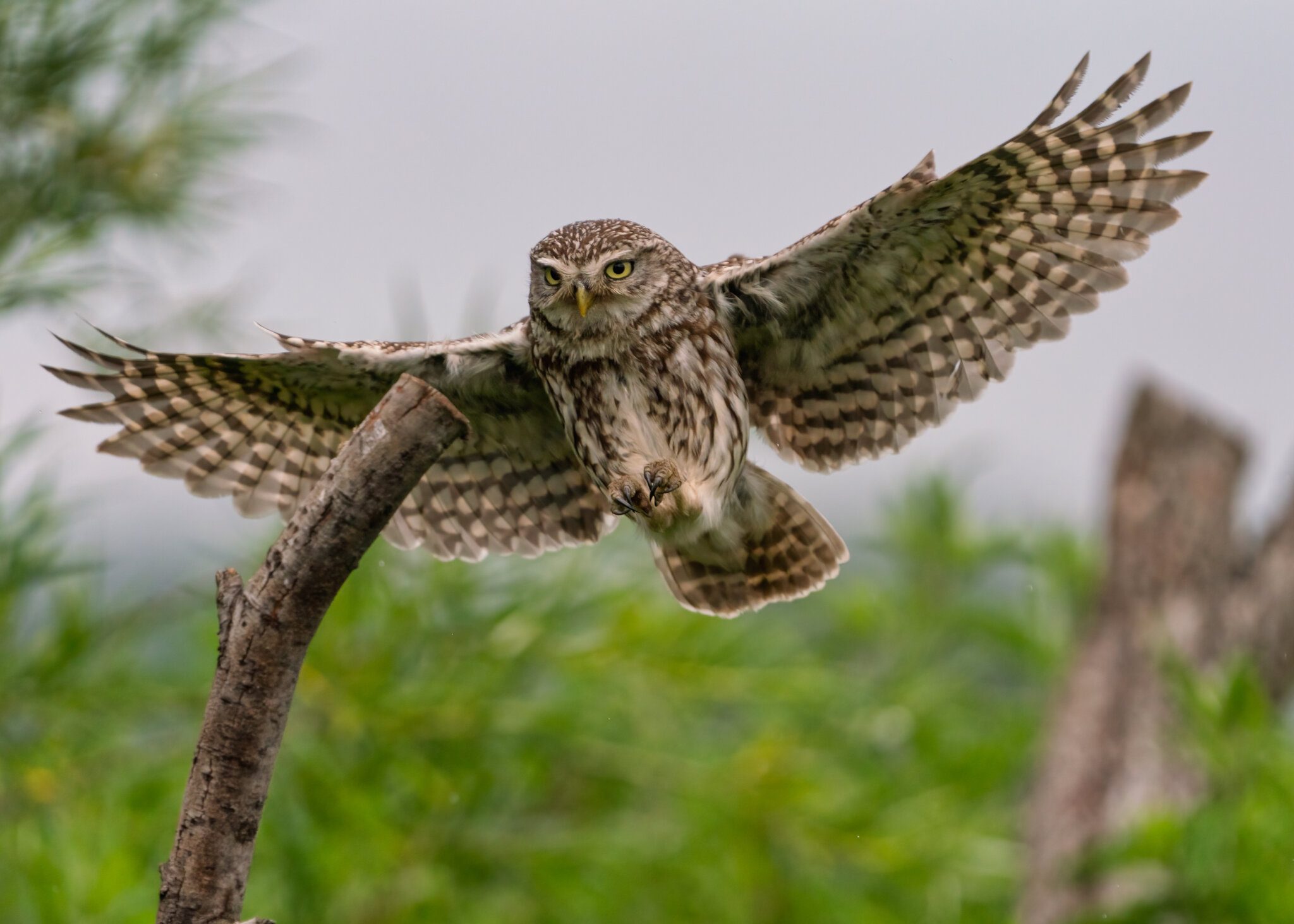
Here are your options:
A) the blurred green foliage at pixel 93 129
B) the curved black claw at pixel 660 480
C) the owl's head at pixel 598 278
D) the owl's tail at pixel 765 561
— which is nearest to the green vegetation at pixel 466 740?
the blurred green foliage at pixel 93 129

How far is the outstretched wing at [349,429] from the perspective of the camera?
316 centimetres

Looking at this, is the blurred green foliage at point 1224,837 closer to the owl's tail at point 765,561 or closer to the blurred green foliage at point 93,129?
the owl's tail at point 765,561

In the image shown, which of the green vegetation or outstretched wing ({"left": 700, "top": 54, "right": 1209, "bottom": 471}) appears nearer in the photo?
outstretched wing ({"left": 700, "top": 54, "right": 1209, "bottom": 471})

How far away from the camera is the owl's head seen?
3123mm

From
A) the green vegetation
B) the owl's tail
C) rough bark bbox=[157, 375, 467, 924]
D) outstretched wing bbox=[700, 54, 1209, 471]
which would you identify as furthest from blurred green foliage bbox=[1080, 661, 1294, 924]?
rough bark bbox=[157, 375, 467, 924]

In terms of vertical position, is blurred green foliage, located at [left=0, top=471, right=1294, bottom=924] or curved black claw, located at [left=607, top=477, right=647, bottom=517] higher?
curved black claw, located at [left=607, top=477, right=647, bottom=517]

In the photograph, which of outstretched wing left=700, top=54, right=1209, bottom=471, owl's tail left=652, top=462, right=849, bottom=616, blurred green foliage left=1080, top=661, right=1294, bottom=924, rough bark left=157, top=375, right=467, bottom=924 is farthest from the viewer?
blurred green foliage left=1080, top=661, right=1294, bottom=924

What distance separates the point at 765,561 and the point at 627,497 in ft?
2.48

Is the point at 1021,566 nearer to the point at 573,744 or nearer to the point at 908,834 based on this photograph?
the point at 908,834

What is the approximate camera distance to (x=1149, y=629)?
20.0 ft

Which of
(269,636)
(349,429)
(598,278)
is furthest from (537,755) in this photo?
(269,636)

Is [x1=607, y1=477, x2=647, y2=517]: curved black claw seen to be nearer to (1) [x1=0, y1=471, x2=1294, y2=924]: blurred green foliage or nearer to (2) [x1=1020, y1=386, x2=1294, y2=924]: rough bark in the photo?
(1) [x1=0, y1=471, x2=1294, y2=924]: blurred green foliage

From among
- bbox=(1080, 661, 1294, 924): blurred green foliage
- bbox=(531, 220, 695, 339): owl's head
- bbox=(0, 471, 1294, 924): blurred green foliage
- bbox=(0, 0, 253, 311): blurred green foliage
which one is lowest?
bbox=(1080, 661, 1294, 924): blurred green foliage

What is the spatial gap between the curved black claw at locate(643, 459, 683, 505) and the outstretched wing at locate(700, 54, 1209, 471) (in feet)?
1.68
